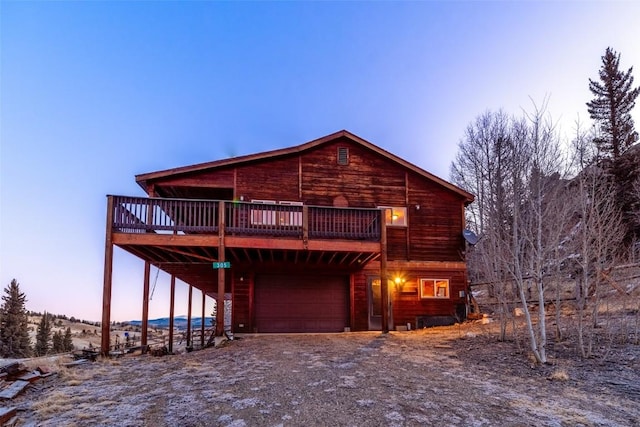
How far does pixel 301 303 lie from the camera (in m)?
15.6

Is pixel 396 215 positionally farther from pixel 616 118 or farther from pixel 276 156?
pixel 616 118

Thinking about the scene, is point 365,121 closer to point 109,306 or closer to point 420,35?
point 420,35

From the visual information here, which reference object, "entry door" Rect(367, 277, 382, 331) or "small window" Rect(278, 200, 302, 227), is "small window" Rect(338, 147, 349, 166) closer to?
"small window" Rect(278, 200, 302, 227)

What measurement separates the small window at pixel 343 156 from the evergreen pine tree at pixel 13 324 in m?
26.0

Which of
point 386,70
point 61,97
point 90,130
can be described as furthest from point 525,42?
point 90,130

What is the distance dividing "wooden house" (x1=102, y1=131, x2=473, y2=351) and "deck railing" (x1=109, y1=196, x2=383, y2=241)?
6cm

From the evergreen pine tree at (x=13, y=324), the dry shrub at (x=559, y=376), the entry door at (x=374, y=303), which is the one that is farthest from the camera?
the evergreen pine tree at (x=13, y=324)

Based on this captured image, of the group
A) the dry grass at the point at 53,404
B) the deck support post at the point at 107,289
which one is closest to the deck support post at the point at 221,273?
the deck support post at the point at 107,289

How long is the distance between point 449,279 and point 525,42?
11.2 m

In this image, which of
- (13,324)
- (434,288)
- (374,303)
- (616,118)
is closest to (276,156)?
(374,303)

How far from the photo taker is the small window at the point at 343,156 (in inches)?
643

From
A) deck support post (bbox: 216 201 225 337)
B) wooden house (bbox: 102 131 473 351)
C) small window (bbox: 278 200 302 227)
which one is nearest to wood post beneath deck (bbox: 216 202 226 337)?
deck support post (bbox: 216 201 225 337)

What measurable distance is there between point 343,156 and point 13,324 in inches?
1087

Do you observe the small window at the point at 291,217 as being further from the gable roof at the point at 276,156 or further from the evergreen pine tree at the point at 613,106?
the evergreen pine tree at the point at 613,106
